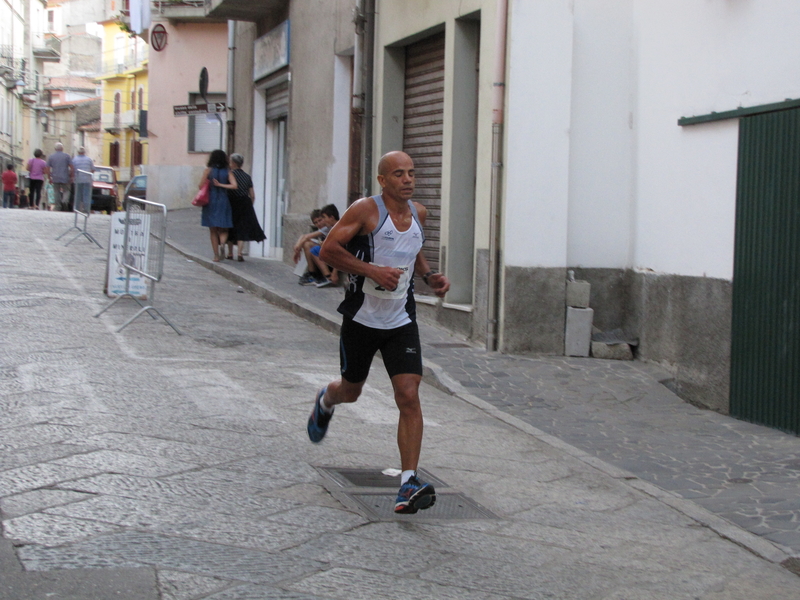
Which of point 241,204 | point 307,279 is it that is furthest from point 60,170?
point 307,279

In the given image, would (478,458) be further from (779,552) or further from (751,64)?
(751,64)

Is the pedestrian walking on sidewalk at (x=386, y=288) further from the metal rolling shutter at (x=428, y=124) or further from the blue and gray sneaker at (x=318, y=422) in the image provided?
the metal rolling shutter at (x=428, y=124)

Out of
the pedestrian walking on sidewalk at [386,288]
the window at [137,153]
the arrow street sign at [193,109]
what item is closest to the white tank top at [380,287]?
the pedestrian walking on sidewalk at [386,288]

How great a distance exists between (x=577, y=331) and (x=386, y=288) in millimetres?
5120

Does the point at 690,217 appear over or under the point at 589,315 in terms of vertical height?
over

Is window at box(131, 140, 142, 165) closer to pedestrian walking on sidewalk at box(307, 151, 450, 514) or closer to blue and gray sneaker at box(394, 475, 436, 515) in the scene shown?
pedestrian walking on sidewalk at box(307, 151, 450, 514)

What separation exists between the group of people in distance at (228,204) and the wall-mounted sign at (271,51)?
7.09 ft

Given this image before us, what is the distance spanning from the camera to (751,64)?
7.92 m

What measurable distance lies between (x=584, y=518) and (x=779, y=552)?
93 centimetres

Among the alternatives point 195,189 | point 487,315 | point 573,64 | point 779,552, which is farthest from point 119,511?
point 195,189

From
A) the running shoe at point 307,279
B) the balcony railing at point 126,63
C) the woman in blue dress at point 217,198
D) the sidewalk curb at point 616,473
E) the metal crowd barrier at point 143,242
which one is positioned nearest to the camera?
the sidewalk curb at point 616,473

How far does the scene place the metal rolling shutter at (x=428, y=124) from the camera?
462 inches

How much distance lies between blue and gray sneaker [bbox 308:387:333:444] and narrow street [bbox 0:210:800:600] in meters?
0.13

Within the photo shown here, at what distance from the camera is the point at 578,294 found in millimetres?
9727
